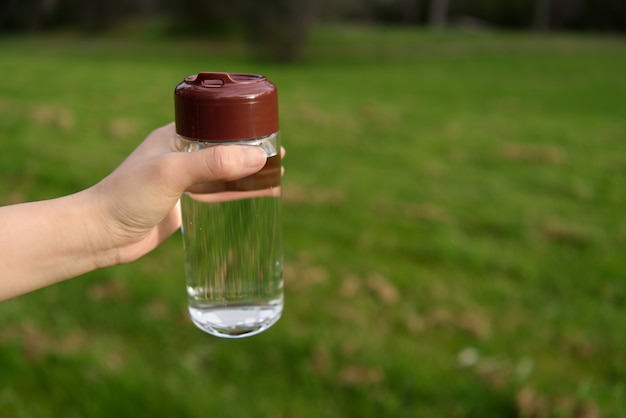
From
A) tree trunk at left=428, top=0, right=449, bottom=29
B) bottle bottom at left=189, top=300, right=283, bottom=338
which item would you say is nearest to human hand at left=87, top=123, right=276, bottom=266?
bottle bottom at left=189, top=300, right=283, bottom=338

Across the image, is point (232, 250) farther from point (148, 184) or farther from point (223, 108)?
point (223, 108)

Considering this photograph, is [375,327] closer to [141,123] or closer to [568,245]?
[568,245]

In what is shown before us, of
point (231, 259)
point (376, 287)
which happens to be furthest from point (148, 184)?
point (376, 287)

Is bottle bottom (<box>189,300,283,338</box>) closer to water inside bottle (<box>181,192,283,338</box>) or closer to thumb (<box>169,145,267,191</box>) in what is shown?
water inside bottle (<box>181,192,283,338</box>)

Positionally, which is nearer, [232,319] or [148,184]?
[148,184]

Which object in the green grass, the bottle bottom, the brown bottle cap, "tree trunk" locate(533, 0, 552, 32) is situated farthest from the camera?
"tree trunk" locate(533, 0, 552, 32)

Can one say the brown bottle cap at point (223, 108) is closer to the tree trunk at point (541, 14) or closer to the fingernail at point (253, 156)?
the fingernail at point (253, 156)
